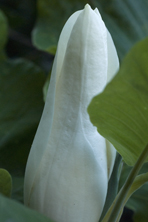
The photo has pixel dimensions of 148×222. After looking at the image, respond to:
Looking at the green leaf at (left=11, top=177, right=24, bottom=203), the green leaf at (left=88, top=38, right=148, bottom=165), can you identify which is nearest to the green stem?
the green leaf at (left=88, top=38, right=148, bottom=165)

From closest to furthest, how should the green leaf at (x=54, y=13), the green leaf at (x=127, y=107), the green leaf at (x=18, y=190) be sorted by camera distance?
the green leaf at (x=127, y=107), the green leaf at (x=18, y=190), the green leaf at (x=54, y=13)

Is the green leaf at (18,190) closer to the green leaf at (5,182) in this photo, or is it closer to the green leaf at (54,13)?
the green leaf at (5,182)

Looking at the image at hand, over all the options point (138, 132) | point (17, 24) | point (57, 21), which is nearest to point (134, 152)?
point (138, 132)

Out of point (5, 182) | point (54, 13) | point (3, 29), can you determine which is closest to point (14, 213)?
point (5, 182)

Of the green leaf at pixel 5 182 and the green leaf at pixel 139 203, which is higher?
the green leaf at pixel 5 182

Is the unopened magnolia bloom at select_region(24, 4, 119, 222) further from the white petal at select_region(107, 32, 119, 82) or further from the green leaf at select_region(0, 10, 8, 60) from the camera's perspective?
the green leaf at select_region(0, 10, 8, 60)

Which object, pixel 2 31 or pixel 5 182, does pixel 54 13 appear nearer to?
pixel 2 31

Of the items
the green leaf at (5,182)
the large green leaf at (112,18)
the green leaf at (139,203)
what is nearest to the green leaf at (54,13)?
the large green leaf at (112,18)
